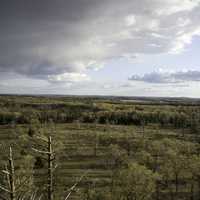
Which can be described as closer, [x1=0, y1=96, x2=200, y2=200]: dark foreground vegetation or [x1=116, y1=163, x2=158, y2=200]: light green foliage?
[x1=116, y1=163, x2=158, y2=200]: light green foliage

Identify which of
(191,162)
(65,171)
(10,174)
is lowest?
(65,171)

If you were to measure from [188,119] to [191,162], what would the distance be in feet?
471

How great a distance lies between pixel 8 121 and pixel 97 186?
13003 cm

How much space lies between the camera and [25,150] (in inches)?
3593

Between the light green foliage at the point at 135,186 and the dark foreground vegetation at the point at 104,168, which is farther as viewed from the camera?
the dark foreground vegetation at the point at 104,168

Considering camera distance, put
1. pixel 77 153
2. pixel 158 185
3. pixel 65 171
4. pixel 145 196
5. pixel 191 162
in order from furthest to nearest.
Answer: pixel 77 153
pixel 65 171
pixel 158 185
pixel 191 162
pixel 145 196

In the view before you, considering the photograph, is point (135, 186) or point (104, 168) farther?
point (104, 168)

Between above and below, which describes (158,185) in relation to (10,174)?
below

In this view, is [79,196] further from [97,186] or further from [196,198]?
[196,198]

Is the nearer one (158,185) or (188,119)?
(158,185)

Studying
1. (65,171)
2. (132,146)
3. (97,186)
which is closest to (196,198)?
(97,186)

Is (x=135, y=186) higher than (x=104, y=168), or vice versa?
(x=135, y=186)

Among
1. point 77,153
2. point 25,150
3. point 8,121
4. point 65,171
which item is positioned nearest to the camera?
point 65,171

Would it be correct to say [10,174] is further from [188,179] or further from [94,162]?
[94,162]
